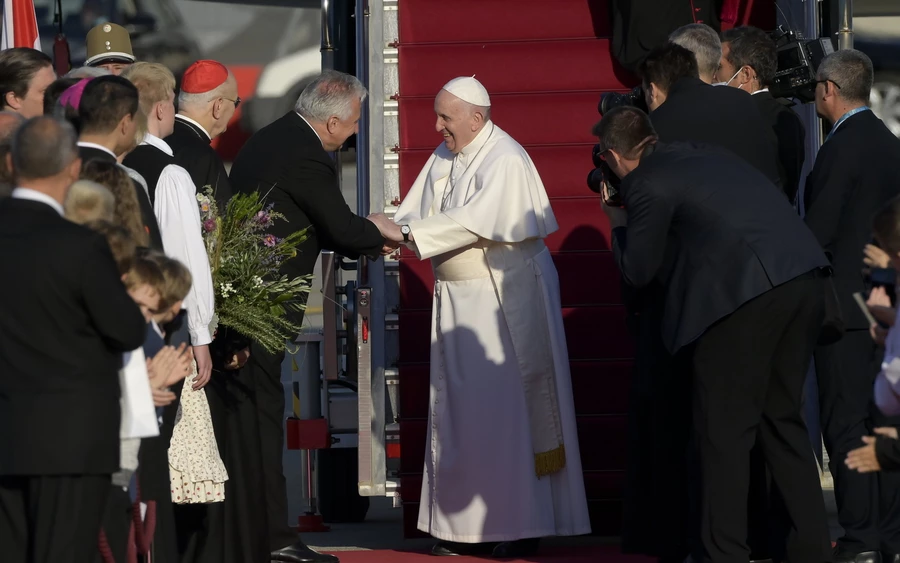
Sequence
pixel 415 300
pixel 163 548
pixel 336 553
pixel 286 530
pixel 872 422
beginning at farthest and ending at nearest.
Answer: pixel 415 300 < pixel 336 553 < pixel 286 530 < pixel 872 422 < pixel 163 548

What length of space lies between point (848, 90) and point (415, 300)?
2452mm

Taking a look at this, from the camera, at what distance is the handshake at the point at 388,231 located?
22.9 feet

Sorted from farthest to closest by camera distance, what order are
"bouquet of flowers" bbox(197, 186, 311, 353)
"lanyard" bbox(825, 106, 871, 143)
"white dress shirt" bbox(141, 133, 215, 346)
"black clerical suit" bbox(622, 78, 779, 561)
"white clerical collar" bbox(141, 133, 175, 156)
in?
"lanyard" bbox(825, 106, 871, 143), "black clerical suit" bbox(622, 78, 779, 561), "bouquet of flowers" bbox(197, 186, 311, 353), "white clerical collar" bbox(141, 133, 175, 156), "white dress shirt" bbox(141, 133, 215, 346)

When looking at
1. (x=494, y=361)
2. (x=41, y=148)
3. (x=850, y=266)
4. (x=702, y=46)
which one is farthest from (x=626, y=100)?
(x=41, y=148)

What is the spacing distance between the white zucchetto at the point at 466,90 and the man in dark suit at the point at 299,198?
46 cm

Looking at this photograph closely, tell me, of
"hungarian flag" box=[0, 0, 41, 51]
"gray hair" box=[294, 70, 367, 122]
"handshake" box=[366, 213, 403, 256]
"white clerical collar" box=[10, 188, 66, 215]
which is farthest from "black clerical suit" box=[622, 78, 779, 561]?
"hungarian flag" box=[0, 0, 41, 51]

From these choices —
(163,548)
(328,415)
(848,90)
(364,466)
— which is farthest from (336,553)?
(848,90)

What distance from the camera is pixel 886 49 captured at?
46.3ft

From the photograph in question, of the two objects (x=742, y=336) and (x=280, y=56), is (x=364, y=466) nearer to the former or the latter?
(x=742, y=336)

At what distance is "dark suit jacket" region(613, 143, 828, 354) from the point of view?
555 centimetres

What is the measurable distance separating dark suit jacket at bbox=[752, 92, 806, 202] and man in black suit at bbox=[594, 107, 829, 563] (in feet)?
4.07

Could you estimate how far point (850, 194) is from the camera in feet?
20.6

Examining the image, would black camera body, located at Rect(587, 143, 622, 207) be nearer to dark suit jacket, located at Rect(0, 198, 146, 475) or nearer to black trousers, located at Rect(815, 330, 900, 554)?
black trousers, located at Rect(815, 330, 900, 554)

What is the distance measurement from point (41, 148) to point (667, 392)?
2794 mm
